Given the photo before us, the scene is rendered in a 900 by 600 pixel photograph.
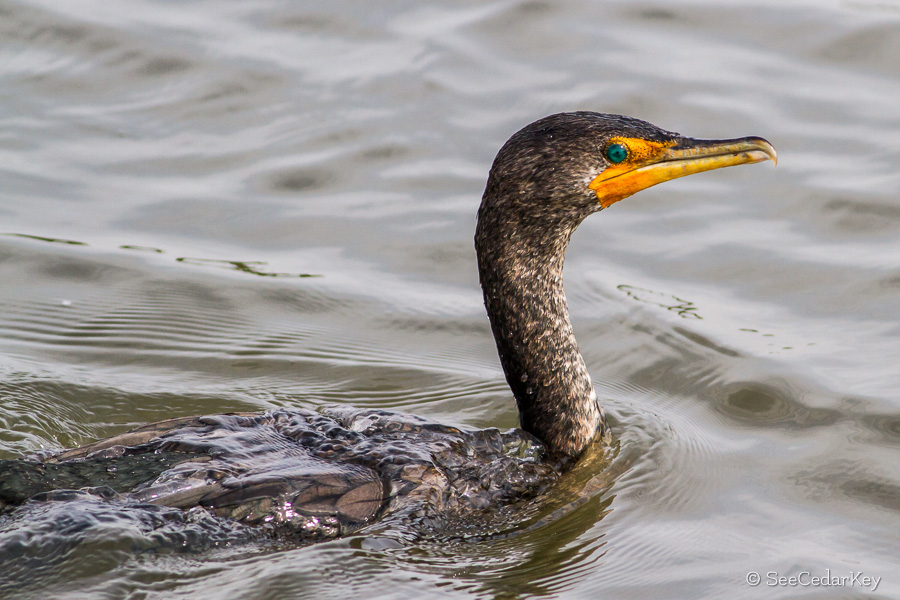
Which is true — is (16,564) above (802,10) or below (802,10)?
below

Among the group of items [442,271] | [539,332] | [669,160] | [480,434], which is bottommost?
[480,434]

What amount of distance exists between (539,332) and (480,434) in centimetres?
58

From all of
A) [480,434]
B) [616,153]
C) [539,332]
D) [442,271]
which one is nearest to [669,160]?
[616,153]

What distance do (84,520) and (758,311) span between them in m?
4.20

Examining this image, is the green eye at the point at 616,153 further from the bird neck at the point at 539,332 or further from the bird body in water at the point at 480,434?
the bird neck at the point at 539,332

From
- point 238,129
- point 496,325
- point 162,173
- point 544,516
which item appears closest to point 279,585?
point 544,516

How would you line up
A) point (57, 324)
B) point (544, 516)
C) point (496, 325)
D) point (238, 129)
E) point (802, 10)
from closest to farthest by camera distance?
1. point (544, 516)
2. point (496, 325)
3. point (57, 324)
4. point (238, 129)
5. point (802, 10)

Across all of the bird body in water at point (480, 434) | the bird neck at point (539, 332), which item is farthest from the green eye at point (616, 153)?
the bird neck at point (539, 332)

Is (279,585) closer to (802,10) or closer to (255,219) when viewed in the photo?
(255,219)

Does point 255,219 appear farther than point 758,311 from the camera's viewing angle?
Yes

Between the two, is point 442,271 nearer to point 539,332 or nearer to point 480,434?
point 539,332

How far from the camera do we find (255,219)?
8031mm

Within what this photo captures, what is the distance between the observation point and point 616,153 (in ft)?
17.1

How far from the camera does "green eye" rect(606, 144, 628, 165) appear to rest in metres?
5.20
